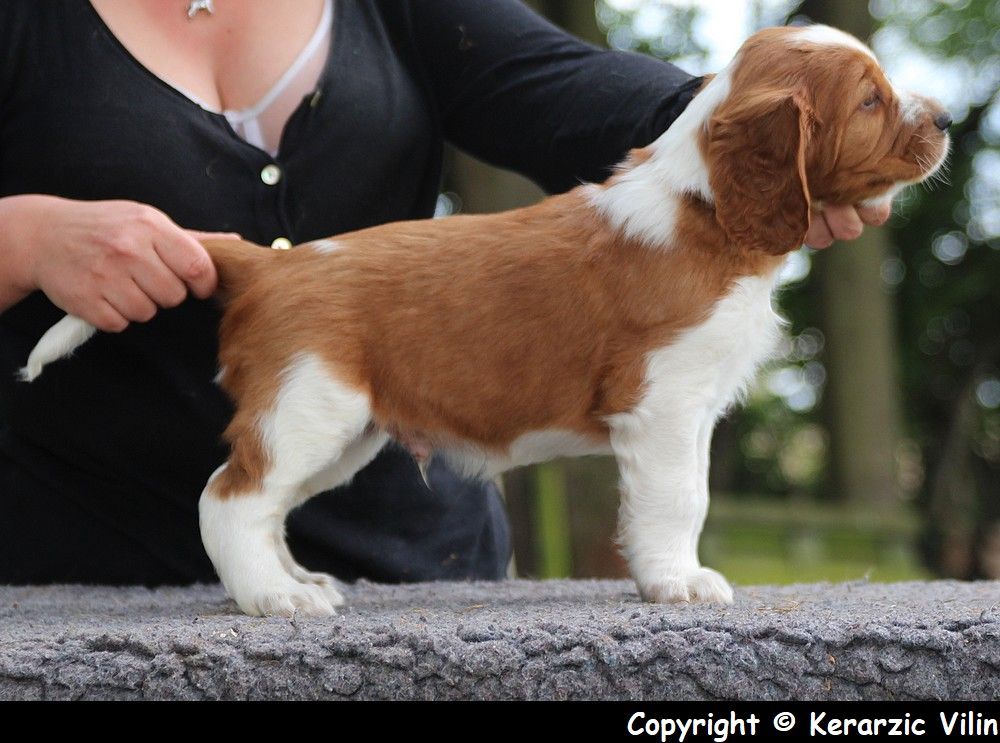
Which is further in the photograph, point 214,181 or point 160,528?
point 160,528

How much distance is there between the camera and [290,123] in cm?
285

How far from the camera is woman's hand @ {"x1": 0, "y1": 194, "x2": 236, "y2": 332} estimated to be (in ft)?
7.60

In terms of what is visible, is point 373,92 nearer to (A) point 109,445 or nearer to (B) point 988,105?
(A) point 109,445

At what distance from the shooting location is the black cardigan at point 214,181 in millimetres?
2730

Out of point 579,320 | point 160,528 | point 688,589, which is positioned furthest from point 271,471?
point 160,528

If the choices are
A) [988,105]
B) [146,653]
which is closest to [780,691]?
[146,653]

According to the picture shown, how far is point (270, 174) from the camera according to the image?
2.81 meters

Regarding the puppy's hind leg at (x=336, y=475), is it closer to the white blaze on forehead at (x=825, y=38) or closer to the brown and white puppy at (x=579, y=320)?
the brown and white puppy at (x=579, y=320)

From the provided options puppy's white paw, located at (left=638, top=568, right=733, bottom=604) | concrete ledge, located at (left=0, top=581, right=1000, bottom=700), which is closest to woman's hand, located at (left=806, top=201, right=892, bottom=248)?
puppy's white paw, located at (left=638, top=568, right=733, bottom=604)

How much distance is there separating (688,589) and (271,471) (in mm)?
772

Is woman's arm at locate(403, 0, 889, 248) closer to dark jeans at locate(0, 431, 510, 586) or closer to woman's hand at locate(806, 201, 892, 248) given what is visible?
woman's hand at locate(806, 201, 892, 248)

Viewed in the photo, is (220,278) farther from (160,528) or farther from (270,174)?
(160,528)

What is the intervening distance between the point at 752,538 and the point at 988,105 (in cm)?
439

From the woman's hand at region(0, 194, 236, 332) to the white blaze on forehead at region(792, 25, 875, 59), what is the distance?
3.88 ft
